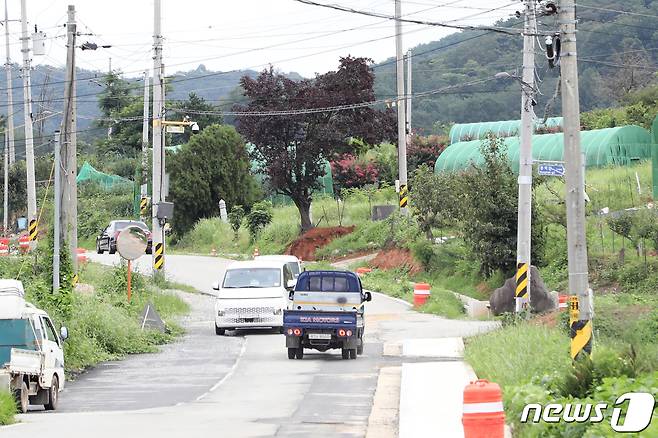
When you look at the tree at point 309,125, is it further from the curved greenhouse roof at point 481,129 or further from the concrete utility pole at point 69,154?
the concrete utility pole at point 69,154

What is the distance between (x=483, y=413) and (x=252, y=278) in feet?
81.9

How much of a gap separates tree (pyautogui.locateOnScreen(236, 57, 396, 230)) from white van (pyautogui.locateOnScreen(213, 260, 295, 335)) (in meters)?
28.9

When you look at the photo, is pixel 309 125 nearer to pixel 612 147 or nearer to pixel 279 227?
pixel 279 227

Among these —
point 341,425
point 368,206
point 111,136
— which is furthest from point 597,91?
point 341,425

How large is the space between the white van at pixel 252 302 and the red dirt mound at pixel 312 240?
1091 inches

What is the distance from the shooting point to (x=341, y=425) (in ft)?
58.6

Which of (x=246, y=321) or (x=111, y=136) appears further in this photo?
(x=111, y=136)

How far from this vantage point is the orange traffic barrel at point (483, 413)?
12.3 meters

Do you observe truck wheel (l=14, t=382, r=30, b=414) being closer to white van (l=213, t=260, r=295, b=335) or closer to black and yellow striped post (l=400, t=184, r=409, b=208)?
white van (l=213, t=260, r=295, b=335)

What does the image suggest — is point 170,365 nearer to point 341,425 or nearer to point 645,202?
point 341,425

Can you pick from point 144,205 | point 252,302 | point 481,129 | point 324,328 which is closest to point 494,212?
point 252,302

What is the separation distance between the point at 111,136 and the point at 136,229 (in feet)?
275

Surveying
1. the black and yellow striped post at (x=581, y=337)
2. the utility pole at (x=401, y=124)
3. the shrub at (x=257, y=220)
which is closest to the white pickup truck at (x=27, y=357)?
the black and yellow striped post at (x=581, y=337)

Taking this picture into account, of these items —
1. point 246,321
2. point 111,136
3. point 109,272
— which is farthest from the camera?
point 111,136
